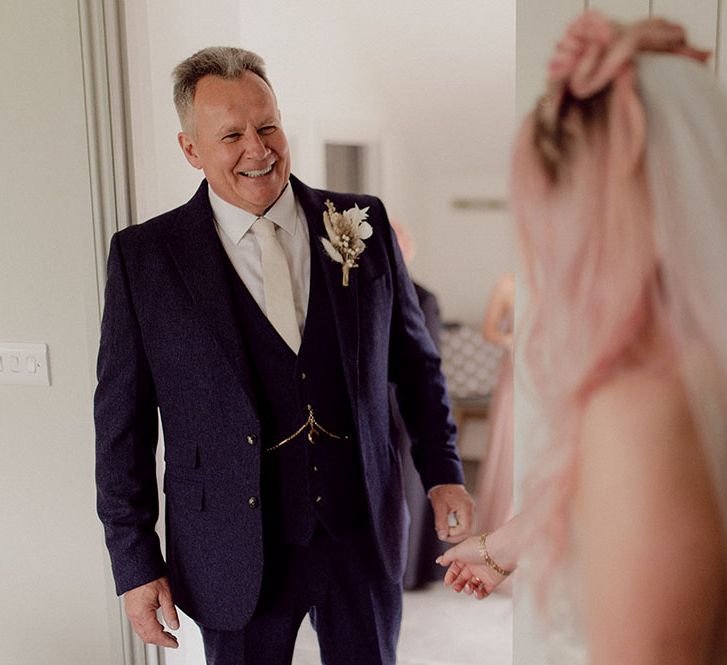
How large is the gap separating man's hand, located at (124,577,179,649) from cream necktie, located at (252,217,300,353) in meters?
0.56

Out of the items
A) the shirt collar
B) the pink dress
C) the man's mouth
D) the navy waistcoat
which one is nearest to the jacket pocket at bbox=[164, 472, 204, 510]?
the navy waistcoat

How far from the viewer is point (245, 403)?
5.35 feet

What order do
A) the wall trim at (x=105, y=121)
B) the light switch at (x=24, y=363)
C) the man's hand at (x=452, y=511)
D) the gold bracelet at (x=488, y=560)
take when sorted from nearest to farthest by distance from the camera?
1. the gold bracelet at (x=488, y=560)
2. the man's hand at (x=452, y=511)
3. the wall trim at (x=105, y=121)
4. the light switch at (x=24, y=363)

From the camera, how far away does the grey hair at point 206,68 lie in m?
1.68

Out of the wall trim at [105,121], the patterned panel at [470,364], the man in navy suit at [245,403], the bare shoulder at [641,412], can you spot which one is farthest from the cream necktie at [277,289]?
the patterned panel at [470,364]

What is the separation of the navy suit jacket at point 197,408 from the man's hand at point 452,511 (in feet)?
0.34

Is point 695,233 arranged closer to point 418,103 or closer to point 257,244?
point 257,244

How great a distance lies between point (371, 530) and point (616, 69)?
1.18 metres

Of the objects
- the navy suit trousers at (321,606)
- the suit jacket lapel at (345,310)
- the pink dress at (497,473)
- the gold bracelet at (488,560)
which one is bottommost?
the pink dress at (497,473)

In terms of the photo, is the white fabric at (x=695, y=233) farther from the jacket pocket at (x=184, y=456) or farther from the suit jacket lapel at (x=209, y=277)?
the jacket pocket at (x=184, y=456)

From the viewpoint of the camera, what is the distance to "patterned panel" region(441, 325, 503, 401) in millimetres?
5590

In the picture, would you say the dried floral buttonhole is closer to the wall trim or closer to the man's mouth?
the man's mouth

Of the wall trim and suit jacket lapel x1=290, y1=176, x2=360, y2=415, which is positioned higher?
the wall trim

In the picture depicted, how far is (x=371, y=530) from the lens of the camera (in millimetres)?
1771
